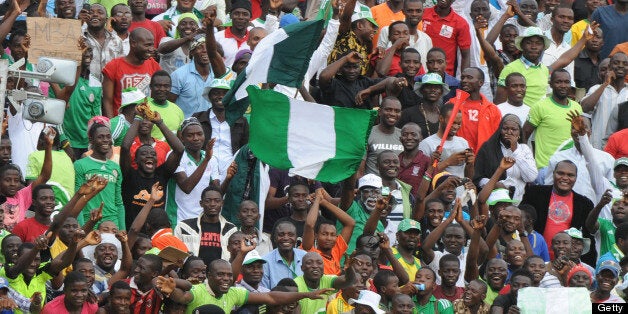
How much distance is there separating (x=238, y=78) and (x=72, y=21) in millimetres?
1789

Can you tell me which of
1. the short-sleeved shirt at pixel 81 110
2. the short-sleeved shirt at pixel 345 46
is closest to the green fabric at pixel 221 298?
the short-sleeved shirt at pixel 81 110

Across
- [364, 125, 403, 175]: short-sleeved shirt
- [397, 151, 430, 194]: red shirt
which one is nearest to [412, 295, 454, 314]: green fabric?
[397, 151, 430, 194]: red shirt

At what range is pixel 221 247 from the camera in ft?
63.0

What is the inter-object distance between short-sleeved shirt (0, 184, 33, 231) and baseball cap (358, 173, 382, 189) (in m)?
3.18

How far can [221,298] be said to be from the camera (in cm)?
1783

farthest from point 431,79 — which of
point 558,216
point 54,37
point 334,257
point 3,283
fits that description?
point 3,283

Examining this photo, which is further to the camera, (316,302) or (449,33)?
(449,33)

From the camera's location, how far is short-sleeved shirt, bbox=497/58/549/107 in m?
23.2

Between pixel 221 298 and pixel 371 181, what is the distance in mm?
2921

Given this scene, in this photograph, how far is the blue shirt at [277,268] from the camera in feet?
61.9

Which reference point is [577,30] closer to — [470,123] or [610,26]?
[610,26]

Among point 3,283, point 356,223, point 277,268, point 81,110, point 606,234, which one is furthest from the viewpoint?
point 81,110

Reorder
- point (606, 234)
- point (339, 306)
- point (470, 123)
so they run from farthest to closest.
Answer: point (470, 123), point (606, 234), point (339, 306)

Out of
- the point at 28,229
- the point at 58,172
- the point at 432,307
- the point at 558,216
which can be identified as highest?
the point at 28,229
